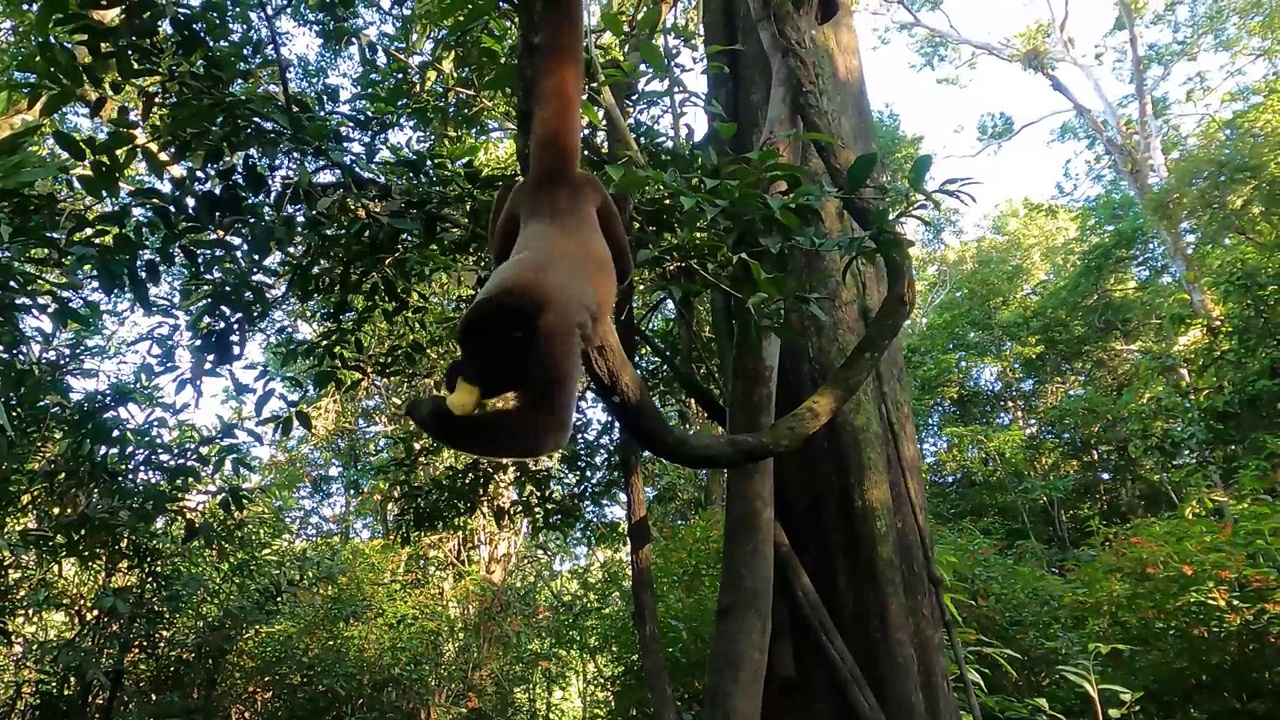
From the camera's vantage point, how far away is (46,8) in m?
2.07

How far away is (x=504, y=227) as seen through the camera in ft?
6.26

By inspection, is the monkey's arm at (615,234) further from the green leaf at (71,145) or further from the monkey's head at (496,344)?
the green leaf at (71,145)

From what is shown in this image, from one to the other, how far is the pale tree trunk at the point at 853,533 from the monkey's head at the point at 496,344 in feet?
3.71

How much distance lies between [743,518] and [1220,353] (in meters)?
6.08

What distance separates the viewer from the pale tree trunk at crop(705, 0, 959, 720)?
276 centimetres

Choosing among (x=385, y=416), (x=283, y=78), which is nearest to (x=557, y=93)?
(x=283, y=78)

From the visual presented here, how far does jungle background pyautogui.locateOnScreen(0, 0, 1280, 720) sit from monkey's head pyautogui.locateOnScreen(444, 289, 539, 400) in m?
0.62

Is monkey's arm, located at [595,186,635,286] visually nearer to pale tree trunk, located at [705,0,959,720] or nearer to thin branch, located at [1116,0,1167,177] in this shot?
pale tree trunk, located at [705,0,959,720]

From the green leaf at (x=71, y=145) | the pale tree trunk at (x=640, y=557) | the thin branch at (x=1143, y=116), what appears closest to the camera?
the green leaf at (x=71, y=145)

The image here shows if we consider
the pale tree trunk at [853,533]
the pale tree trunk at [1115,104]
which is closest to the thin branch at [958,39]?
the pale tree trunk at [1115,104]

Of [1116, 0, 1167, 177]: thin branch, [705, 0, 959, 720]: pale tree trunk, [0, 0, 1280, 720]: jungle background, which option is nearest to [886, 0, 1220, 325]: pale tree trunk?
[1116, 0, 1167, 177]: thin branch

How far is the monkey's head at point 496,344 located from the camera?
1476mm

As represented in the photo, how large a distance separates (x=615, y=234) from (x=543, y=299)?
53cm

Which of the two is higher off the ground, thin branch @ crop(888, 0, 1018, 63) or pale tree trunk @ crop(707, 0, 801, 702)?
thin branch @ crop(888, 0, 1018, 63)
